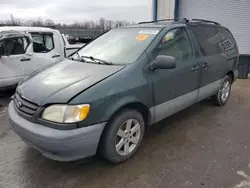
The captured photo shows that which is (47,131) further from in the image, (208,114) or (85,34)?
(85,34)

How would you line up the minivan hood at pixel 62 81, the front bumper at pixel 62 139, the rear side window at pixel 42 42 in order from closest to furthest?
1. the front bumper at pixel 62 139
2. the minivan hood at pixel 62 81
3. the rear side window at pixel 42 42

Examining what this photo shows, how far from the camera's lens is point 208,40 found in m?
3.91

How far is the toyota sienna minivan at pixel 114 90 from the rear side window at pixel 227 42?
0.46 meters

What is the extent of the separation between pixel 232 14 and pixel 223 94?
17.2 feet

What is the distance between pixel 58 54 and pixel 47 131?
4.26 meters

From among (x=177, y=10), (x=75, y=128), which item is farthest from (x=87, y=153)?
(x=177, y=10)

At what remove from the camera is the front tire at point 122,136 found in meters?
2.45

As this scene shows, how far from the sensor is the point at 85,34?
42.4 feet

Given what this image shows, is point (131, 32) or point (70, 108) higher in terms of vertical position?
point (131, 32)

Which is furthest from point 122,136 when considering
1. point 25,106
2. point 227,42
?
point 227,42

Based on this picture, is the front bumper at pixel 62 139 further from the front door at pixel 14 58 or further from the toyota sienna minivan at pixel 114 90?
the front door at pixel 14 58

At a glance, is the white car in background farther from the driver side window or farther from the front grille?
the driver side window

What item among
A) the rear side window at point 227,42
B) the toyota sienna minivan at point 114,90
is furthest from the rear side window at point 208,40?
the rear side window at point 227,42

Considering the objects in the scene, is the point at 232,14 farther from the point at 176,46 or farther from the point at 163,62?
the point at 163,62
